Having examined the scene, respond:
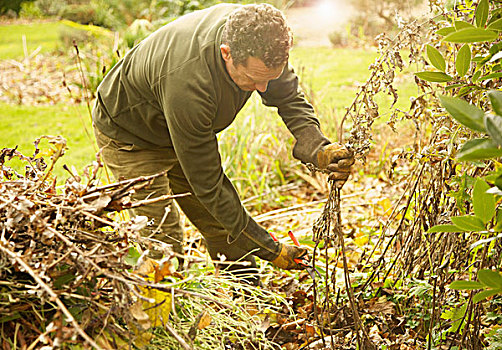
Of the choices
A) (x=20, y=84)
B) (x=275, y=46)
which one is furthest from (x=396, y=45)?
(x=20, y=84)

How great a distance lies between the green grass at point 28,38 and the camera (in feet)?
36.1

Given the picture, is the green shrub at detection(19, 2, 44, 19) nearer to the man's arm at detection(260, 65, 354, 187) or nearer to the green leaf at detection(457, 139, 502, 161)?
the man's arm at detection(260, 65, 354, 187)

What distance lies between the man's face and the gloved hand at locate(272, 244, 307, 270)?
85 centimetres

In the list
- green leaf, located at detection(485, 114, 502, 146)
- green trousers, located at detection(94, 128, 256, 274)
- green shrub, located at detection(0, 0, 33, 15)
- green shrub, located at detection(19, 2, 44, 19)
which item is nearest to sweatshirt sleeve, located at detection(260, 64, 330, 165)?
green trousers, located at detection(94, 128, 256, 274)

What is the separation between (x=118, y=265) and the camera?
1252mm

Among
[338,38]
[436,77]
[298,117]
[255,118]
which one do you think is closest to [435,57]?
[436,77]

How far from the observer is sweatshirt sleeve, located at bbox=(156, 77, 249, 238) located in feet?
7.41

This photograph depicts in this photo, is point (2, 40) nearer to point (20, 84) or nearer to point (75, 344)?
point (20, 84)

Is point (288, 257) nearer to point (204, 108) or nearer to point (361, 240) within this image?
point (361, 240)

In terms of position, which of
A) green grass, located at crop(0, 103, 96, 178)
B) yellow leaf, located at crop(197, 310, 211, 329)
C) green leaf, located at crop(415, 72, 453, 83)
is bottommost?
green grass, located at crop(0, 103, 96, 178)

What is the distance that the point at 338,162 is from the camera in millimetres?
2199

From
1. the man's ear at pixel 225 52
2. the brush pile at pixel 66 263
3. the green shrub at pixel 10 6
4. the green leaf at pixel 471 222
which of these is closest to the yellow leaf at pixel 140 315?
the brush pile at pixel 66 263

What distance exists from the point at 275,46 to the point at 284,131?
2.64 metres

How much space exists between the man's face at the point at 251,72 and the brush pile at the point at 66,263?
0.99 meters
